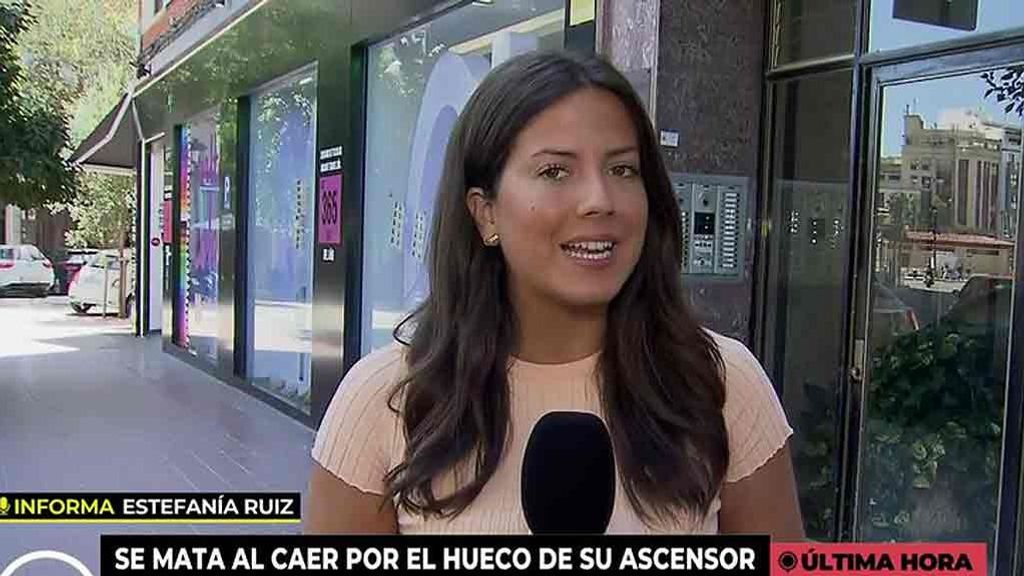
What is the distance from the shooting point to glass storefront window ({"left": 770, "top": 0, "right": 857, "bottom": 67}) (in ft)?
15.0

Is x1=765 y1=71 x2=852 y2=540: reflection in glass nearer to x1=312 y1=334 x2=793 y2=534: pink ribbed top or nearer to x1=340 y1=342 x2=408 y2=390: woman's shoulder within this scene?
x1=312 y1=334 x2=793 y2=534: pink ribbed top

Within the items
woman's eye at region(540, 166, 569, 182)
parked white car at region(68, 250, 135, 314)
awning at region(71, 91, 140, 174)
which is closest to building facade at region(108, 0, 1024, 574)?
woman's eye at region(540, 166, 569, 182)

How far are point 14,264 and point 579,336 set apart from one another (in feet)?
93.0

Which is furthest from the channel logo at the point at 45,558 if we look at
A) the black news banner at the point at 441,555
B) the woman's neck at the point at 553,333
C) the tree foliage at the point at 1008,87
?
the tree foliage at the point at 1008,87

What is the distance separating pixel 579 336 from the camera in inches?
66.1

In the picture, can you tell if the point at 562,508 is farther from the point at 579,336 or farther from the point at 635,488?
the point at 579,336

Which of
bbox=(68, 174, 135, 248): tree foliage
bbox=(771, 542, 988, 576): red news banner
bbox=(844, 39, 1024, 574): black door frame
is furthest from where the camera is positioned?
bbox=(68, 174, 135, 248): tree foliage

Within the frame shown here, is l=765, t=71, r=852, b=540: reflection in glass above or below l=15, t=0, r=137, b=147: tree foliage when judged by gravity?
below

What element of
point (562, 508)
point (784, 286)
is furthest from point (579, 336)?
point (784, 286)

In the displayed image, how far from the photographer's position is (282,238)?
32.4ft

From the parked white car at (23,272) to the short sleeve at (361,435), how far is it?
28.0 m

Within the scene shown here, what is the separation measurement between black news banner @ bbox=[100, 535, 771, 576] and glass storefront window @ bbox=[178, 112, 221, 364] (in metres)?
10.4

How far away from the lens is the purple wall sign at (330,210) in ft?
26.9

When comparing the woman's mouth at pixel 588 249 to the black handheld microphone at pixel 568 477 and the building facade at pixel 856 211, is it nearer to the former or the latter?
the black handheld microphone at pixel 568 477
